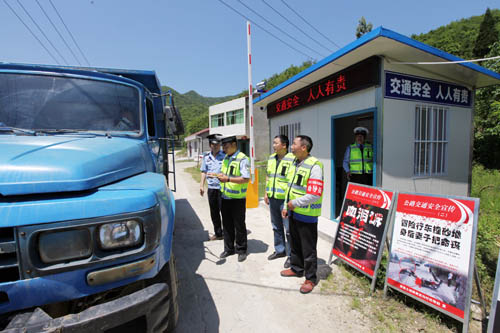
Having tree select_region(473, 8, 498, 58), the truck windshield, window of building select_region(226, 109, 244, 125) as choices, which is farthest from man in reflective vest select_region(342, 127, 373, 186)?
tree select_region(473, 8, 498, 58)

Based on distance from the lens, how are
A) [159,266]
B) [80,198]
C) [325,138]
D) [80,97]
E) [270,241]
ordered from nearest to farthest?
[80,198]
[159,266]
[80,97]
[270,241]
[325,138]

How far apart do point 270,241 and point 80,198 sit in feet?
11.6

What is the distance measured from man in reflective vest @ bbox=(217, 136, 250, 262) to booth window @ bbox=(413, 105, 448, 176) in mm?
3556

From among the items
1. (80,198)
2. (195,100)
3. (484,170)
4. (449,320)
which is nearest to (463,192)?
(449,320)

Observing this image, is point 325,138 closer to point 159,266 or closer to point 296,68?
point 159,266

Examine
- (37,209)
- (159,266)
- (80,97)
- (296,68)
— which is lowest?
(159,266)

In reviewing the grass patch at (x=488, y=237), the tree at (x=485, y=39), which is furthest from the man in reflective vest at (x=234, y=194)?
the tree at (x=485, y=39)

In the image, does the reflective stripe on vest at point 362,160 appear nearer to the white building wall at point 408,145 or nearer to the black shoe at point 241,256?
the white building wall at point 408,145

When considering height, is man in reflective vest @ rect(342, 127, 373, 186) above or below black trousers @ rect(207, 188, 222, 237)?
above

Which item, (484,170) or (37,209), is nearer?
(37,209)

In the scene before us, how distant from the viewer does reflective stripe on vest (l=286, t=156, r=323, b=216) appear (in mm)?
2814

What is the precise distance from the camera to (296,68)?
149 ft

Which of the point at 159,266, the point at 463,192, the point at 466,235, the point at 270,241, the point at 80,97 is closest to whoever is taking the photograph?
the point at 159,266

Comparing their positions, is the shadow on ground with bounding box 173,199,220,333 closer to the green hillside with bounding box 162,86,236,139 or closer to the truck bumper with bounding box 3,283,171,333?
the truck bumper with bounding box 3,283,171,333
